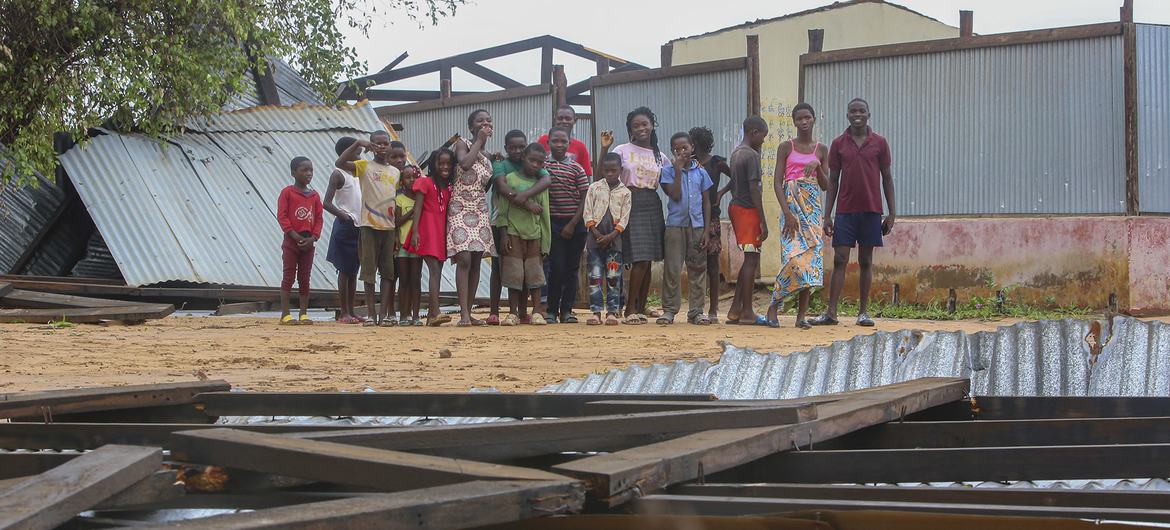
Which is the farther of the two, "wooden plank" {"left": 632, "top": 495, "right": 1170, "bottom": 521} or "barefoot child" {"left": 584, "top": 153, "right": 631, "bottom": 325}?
"barefoot child" {"left": 584, "top": 153, "right": 631, "bottom": 325}

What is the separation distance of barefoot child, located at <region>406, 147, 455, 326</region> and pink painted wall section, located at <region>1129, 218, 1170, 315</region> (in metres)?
6.33

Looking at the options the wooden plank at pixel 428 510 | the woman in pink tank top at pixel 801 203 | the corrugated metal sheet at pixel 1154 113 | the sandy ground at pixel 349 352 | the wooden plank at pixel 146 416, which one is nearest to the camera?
the wooden plank at pixel 428 510

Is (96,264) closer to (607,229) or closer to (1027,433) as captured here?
(607,229)

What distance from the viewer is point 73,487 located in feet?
6.79

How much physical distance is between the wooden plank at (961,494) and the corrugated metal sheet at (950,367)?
7.82 feet

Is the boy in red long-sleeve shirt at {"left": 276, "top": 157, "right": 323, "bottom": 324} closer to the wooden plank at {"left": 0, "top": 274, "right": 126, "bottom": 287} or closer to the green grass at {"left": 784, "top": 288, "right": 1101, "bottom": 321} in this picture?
the wooden plank at {"left": 0, "top": 274, "right": 126, "bottom": 287}

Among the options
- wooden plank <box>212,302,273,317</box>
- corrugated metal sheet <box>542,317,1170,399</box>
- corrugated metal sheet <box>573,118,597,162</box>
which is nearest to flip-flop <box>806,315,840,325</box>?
corrugated metal sheet <box>542,317,1170,399</box>

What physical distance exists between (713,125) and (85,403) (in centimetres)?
1087

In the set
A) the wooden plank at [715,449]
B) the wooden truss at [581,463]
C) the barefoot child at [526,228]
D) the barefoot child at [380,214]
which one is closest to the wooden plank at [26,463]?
the wooden truss at [581,463]

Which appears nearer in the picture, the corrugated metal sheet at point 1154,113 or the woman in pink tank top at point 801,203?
the woman in pink tank top at point 801,203

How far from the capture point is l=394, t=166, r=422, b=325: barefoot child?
31.6 ft

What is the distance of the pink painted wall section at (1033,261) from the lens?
11734mm

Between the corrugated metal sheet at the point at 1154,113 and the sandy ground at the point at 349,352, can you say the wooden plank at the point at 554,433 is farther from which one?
the corrugated metal sheet at the point at 1154,113

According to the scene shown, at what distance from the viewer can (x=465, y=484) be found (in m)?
2.04
